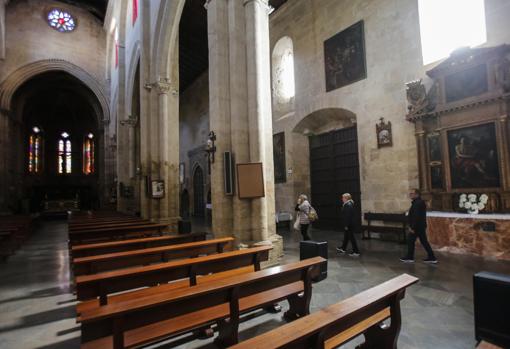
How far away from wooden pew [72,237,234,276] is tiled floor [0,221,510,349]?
67 cm

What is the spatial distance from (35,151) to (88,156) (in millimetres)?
4543

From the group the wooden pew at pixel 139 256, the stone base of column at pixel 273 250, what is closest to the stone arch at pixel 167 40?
the stone base of column at pixel 273 250

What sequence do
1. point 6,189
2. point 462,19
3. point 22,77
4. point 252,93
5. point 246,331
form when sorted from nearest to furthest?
point 246,331, point 252,93, point 462,19, point 6,189, point 22,77

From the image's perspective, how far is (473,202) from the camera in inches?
275

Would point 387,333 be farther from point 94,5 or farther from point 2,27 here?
point 94,5

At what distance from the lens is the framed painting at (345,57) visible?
986 cm

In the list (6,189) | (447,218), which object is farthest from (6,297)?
(6,189)

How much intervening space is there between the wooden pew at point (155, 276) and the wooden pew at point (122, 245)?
1.48 meters

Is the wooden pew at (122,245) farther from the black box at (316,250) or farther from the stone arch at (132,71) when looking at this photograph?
the stone arch at (132,71)

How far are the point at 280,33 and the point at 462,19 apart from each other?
285 inches

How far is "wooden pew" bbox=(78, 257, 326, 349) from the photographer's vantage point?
192cm

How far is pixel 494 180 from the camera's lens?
6785mm

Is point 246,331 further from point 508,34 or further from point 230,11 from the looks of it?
point 508,34

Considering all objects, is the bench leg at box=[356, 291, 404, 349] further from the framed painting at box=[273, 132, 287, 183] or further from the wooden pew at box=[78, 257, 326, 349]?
the framed painting at box=[273, 132, 287, 183]
